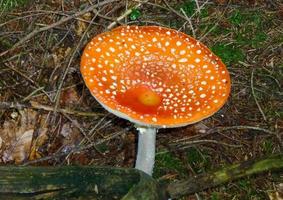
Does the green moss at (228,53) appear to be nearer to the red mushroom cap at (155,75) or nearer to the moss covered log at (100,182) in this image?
the red mushroom cap at (155,75)

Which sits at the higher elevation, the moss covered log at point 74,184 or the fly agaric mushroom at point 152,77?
the fly agaric mushroom at point 152,77

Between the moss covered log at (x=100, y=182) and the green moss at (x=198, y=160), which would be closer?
the moss covered log at (x=100, y=182)

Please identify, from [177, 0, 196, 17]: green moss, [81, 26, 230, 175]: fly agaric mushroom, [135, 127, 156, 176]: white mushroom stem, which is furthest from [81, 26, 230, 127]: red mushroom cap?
[177, 0, 196, 17]: green moss

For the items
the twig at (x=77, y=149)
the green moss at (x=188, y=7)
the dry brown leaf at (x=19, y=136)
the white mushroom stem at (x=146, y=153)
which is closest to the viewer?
the white mushroom stem at (x=146, y=153)

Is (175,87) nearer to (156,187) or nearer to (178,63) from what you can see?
(178,63)

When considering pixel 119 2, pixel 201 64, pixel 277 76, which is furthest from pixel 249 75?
pixel 119 2

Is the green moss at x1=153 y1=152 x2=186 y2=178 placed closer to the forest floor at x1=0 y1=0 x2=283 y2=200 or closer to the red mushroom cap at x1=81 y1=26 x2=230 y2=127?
the forest floor at x1=0 y1=0 x2=283 y2=200

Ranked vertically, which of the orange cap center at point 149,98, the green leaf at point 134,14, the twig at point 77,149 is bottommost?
the twig at point 77,149

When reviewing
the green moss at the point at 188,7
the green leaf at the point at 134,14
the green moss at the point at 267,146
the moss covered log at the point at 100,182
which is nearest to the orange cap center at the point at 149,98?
the moss covered log at the point at 100,182

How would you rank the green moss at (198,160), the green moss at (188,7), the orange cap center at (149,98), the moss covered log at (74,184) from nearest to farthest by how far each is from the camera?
the moss covered log at (74,184)
the orange cap center at (149,98)
the green moss at (198,160)
the green moss at (188,7)
